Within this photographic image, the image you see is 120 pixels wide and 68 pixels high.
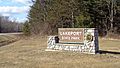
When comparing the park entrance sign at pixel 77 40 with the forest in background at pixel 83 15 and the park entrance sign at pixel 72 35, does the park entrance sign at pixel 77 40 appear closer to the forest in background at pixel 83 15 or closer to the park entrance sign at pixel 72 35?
the park entrance sign at pixel 72 35

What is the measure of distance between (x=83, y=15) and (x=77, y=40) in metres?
27.9

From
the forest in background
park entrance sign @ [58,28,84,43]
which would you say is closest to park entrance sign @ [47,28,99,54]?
park entrance sign @ [58,28,84,43]

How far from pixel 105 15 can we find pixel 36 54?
3171cm

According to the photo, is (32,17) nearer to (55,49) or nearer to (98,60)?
(55,49)

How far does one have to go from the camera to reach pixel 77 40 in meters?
19.8

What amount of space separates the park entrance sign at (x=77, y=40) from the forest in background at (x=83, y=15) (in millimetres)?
24793

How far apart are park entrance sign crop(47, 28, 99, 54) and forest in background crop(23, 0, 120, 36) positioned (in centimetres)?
2479

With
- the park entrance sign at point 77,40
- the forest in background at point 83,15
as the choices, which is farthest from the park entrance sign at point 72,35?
the forest in background at point 83,15

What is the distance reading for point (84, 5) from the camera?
47.6 m

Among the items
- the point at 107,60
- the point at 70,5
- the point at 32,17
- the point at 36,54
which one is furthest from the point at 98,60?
the point at 32,17

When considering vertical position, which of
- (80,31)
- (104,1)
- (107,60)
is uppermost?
(104,1)

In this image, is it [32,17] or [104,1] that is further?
[32,17]

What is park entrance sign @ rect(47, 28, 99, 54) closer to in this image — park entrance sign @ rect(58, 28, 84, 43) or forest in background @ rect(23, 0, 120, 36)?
park entrance sign @ rect(58, 28, 84, 43)

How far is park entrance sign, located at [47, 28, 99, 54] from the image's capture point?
1923 centimetres
